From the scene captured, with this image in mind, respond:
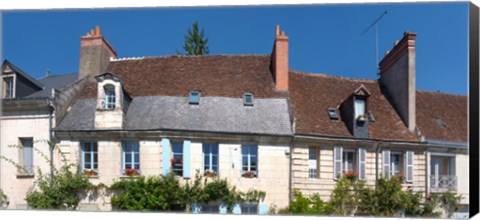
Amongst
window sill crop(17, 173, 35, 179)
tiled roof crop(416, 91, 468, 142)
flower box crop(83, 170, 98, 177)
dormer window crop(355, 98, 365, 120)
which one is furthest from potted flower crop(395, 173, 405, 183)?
window sill crop(17, 173, 35, 179)

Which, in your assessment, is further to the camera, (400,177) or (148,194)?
(400,177)

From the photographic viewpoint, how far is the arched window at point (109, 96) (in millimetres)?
12859

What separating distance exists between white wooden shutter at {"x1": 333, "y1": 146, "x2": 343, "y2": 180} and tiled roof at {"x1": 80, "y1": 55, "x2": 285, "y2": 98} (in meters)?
2.00

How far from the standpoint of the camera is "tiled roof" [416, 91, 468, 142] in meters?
11.4

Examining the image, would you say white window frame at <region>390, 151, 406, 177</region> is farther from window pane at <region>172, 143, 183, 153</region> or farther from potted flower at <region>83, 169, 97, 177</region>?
potted flower at <region>83, 169, 97, 177</region>

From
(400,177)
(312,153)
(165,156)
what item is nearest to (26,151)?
(165,156)

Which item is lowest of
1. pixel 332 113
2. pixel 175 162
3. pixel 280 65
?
pixel 175 162

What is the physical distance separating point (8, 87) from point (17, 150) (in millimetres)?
1668

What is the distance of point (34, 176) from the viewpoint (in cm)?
1262

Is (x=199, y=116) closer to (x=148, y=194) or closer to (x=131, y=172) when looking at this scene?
(x=131, y=172)

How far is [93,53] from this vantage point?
13805 mm

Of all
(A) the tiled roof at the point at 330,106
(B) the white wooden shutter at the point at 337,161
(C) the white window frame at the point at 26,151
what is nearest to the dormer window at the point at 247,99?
(A) the tiled roof at the point at 330,106

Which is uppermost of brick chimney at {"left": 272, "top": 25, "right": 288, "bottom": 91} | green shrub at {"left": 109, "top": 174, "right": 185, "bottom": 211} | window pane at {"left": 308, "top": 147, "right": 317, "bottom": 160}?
brick chimney at {"left": 272, "top": 25, "right": 288, "bottom": 91}

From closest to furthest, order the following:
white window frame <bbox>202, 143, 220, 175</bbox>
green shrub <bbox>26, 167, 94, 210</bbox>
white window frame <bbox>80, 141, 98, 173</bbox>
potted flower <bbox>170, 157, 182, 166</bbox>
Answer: green shrub <bbox>26, 167, 94, 210</bbox> < potted flower <bbox>170, 157, 182, 166</bbox> < white window frame <bbox>202, 143, 220, 175</bbox> < white window frame <bbox>80, 141, 98, 173</bbox>
